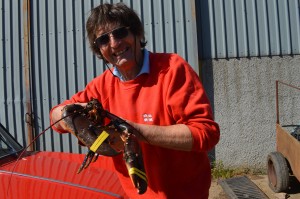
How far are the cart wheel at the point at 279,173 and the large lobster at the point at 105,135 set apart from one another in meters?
4.35

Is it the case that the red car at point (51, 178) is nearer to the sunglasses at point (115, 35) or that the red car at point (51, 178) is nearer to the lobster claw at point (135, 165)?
the lobster claw at point (135, 165)

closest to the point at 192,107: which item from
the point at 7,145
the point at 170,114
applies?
the point at 170,114

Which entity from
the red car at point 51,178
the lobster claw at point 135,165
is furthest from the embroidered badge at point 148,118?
the red car at point 51,178

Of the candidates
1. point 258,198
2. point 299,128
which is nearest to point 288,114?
point 299,128

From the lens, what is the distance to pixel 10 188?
2.46m

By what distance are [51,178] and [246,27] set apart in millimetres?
5386

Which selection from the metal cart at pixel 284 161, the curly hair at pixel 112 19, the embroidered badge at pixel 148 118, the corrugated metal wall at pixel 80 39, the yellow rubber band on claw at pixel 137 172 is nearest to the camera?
the yellow rubber band on claw at pixel 137 172

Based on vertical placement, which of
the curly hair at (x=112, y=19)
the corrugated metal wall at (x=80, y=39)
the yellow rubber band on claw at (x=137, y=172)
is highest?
the corrugated metal wall at (x=80, y=39)

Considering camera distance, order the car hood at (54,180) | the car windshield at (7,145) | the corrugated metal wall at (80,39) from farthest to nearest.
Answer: the corrugated metal wall at (80,39) → the car windshield at (7,145) → the car hood at (54,180)

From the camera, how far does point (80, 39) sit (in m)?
7.23

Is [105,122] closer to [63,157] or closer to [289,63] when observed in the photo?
[63,157]

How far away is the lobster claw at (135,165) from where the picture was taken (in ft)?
5.74

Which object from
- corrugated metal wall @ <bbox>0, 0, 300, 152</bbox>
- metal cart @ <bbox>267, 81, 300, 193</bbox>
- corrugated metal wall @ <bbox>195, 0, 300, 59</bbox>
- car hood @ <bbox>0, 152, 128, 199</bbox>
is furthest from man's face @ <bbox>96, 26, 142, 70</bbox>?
corrugated metal wall @ <bbox>195, 0, 300, 59</bbox>

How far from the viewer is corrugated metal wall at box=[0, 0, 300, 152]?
7133 mm
